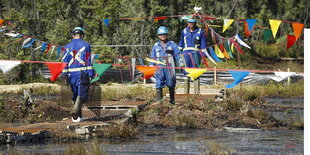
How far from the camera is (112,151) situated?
9.98 metres

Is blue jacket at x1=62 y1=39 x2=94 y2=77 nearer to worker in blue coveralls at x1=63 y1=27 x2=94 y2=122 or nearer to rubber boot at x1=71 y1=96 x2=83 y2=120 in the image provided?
worker in blue coveralls at x1=63 y1=27 x2=94 y2=122

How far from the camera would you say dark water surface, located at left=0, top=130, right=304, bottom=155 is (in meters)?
10.1

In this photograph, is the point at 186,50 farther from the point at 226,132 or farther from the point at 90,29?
the point at 90,29

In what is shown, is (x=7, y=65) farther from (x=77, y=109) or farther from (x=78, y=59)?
(x=77, y=109)

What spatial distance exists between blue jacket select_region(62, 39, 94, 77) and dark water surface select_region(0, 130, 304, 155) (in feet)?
5.31

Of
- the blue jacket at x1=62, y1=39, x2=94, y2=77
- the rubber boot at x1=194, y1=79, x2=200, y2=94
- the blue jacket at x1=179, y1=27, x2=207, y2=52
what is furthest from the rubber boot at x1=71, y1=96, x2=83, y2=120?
the rubber boot at x1=194, y1=79, x2=200, y2=94

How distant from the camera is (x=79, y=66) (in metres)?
12.8

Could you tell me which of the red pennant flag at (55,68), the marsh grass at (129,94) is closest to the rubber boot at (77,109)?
the red pennant flag at (55,68)

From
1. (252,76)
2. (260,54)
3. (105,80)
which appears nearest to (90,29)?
(105,80)

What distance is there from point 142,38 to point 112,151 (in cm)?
2543

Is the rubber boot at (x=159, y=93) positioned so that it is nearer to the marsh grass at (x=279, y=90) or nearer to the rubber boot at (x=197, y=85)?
the rubber boot at (x=197, y=85)

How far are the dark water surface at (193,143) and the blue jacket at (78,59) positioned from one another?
5.31 feet

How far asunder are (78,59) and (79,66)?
133 mm

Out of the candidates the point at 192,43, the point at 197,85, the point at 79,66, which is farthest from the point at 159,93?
the point at 79,66
